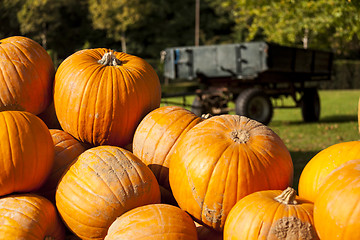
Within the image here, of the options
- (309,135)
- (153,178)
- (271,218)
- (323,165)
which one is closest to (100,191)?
(153,178)

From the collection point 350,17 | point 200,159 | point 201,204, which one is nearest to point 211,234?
point 201,204

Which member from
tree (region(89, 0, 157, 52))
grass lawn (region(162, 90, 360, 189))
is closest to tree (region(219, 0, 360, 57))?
grass lawn (region(162, 90, 360, 189))

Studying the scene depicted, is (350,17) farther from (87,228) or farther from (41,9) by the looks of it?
(41,9)

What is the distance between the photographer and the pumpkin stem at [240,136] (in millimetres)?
2273

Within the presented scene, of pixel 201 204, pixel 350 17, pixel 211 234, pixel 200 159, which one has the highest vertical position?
pixel 350 17

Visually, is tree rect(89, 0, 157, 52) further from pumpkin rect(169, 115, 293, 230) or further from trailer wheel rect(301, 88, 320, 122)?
pumpkin rect(169, 115, 293, 230)

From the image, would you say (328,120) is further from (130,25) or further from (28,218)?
(130,25)

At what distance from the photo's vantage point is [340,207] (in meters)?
1.73

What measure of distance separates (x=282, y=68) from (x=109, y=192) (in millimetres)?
9839

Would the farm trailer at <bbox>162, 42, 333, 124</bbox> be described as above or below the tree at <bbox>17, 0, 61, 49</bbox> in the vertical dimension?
below

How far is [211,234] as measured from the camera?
232cm

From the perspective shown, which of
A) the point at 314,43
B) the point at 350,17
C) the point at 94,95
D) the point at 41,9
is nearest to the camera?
the point at 94,95

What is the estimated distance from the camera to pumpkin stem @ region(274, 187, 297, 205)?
6.35 ft

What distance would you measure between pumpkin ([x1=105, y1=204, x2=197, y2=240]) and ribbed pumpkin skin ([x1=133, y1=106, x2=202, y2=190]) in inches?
23.6
